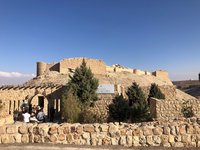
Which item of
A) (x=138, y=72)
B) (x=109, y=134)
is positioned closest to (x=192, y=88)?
(x=138, y=72)

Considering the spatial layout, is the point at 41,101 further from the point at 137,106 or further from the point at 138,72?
the point at 138,72

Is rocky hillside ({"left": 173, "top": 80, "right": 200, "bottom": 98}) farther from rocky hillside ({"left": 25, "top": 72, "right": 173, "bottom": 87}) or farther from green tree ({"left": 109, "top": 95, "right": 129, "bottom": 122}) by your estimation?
green tree ({"left": 109, "top": 95, "right": 129, "bottom": 122})

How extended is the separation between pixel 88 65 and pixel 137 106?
3570cm

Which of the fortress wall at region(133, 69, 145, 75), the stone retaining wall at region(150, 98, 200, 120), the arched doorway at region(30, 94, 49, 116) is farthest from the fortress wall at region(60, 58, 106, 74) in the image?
the stone retaining wall at region(150, 98, 200, 120)

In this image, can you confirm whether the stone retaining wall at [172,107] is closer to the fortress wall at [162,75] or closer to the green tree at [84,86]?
the green tree at [84,86]

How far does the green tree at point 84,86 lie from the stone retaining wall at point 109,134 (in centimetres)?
1321

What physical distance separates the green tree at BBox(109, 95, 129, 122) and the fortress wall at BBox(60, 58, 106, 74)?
111 feet

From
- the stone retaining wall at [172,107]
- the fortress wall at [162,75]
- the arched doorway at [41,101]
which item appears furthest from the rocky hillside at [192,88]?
the arched doorway at [41,101]

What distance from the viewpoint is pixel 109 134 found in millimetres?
7750

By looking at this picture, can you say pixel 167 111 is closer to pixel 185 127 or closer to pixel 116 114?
pixel 116 114

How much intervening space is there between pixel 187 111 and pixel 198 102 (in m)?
0.89

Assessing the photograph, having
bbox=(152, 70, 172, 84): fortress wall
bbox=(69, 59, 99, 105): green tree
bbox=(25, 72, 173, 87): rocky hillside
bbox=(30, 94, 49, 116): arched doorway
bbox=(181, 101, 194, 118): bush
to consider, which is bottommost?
bbox=(181, 101, 194, 118): bush

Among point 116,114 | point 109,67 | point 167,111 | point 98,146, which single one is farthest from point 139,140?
point 109,67

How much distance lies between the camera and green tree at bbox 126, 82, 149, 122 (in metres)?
16.6
